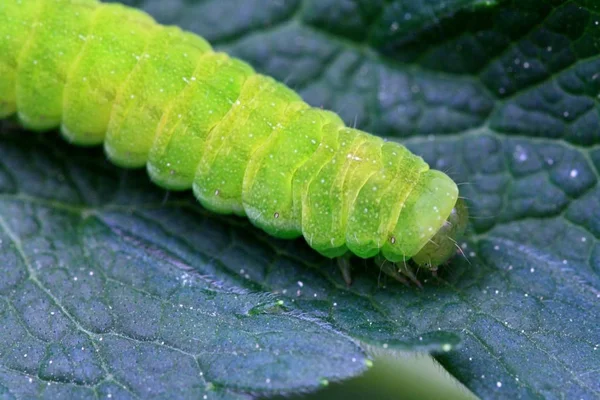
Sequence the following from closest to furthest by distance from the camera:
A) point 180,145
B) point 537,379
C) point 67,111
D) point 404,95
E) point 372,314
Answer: point 537,379 → point 372,314 → point 180,145 → point 67,111 → point 404,95

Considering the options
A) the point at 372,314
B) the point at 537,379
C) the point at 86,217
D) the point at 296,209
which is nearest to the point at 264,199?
the point at 296,209

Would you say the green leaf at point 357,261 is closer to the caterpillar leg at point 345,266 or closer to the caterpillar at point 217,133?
the caterpillar leg at point 345,266

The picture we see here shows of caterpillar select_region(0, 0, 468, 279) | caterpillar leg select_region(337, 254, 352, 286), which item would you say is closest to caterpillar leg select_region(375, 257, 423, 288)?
caterpillar select_region(0, 0, 468, 279)

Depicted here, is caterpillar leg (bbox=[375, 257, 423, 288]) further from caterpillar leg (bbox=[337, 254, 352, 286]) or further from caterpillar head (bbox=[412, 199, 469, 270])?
caterpillar leg (bbox=[337, 254, 352, 286])

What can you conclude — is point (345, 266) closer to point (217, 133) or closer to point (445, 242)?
point (445, 242)

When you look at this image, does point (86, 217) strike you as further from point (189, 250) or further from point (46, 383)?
point (46, 383)

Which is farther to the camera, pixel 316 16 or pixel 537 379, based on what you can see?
pixel 316 16
